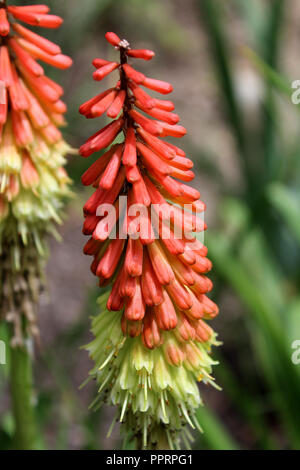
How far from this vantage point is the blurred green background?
9.79ft

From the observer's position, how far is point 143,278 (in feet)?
5.43

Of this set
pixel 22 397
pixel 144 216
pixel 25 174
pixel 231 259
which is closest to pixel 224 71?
pixel 231 259

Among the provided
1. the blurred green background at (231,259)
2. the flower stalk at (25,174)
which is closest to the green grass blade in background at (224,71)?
the blurred green background at (231,259)

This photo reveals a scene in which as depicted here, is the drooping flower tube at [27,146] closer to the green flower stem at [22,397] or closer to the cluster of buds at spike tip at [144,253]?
the green flower stem at [22,397]

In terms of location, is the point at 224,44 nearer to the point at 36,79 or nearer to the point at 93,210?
the point at 36,79

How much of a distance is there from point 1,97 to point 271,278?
7.98ft

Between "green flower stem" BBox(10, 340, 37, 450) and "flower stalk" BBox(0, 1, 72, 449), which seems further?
"green flower stem" BBox(10, 340, 37, 450)

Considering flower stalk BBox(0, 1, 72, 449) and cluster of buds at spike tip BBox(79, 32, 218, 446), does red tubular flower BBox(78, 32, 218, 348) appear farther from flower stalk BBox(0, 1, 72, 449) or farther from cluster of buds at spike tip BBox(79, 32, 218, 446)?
flower stalk BBox(0, 1, 72, 449)

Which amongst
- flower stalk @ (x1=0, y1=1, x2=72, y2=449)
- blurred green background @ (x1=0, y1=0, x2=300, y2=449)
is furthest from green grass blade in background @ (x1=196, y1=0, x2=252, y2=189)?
flower stalk @ (x1=0, y1=1, x2=72, y2=449)

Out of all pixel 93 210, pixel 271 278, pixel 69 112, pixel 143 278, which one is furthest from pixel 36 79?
pixel 69 112

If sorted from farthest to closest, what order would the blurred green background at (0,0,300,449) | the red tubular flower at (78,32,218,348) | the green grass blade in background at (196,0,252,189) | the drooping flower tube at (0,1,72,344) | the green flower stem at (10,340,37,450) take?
the green grass blade in background at (196,0,252,189)
the blurred green background at (0,0,300,449)
the green flower stem at (10,340,37,450)
the drooping flower tube at (0,1,72,344)
the red tubular flower at (78,32,218,348)

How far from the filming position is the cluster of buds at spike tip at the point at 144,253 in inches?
61.8

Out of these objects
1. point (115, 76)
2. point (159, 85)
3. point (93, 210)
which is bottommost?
point (93, 210)

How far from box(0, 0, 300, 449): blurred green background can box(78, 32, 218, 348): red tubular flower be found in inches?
40.6
